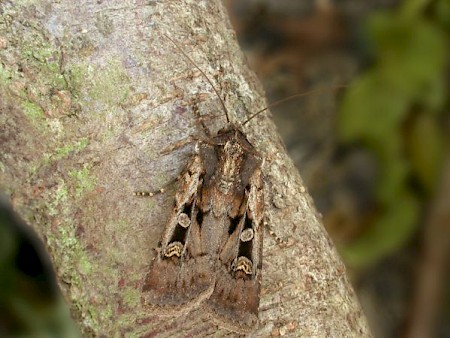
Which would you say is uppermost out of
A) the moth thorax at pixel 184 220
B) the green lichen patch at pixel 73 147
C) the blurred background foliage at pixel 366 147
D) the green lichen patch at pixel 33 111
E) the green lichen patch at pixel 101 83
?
the blurred background foliage at pixel 366 147

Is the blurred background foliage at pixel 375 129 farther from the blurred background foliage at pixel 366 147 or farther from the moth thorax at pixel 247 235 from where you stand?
the moth thorax at pixel 247 235

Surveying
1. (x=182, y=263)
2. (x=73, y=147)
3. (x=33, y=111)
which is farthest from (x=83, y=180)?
(x=182, y=263)

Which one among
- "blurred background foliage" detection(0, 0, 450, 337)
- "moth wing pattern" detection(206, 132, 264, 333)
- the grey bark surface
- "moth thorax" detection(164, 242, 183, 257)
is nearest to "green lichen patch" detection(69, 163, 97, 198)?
the grey bark surface

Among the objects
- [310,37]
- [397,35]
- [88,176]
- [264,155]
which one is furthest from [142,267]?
[310,37]

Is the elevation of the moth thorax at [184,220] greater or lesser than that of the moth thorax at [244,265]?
greater

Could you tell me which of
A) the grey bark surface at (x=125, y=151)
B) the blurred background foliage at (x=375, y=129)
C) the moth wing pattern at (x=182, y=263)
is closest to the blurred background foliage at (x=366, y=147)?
the blurred background foliage at (x=375, y=129)

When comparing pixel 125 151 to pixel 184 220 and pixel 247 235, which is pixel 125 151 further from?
pixel 247 235
